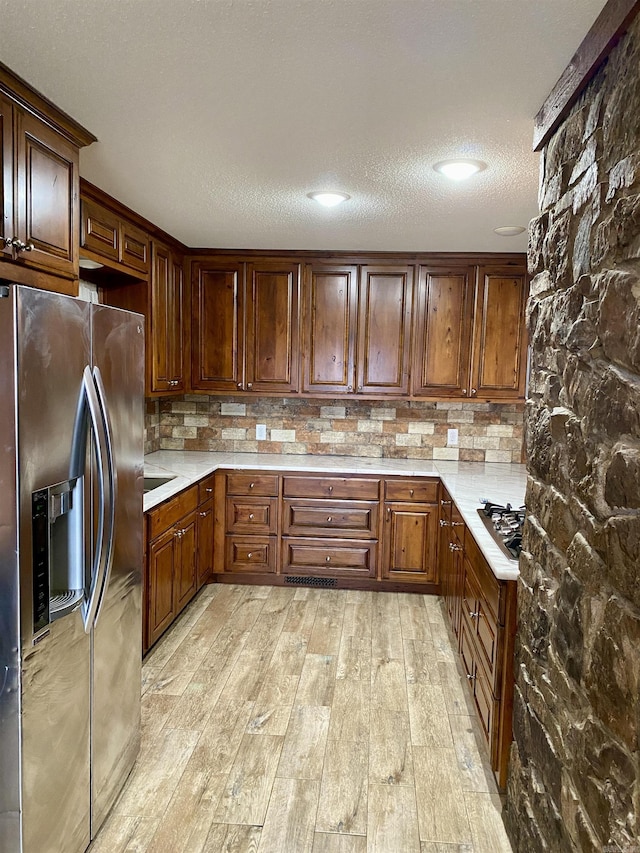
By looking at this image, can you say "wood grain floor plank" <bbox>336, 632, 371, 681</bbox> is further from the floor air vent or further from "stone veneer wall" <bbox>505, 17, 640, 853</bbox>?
"stone veneer wall" <bbox>505, 17, 640, 853</bbox>

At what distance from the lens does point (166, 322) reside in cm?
396

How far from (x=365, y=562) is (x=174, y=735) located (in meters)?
1.97

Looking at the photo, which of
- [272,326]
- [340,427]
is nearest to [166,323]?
[272,326]

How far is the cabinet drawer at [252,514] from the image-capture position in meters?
4.24

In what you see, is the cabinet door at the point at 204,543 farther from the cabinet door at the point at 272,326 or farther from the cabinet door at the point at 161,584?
the cabinet door at the point at 272,326

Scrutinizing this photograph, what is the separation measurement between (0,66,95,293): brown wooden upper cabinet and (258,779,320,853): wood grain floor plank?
2.04 m

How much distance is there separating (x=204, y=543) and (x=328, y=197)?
7.93 feet

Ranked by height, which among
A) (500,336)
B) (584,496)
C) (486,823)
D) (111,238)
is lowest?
(486,823)

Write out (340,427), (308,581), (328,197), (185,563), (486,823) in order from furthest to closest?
(340,427) < (308,581) < (185,563) < (328,197) < (486,823)

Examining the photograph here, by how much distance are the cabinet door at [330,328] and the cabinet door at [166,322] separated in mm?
914

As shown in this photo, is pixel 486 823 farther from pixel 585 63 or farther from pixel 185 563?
pixel 585 63

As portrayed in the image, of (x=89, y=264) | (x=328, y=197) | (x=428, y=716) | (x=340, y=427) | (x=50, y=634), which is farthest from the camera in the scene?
(x=340, y=427)

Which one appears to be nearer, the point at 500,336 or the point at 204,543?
the point at 204,543

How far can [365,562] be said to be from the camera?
422cm
